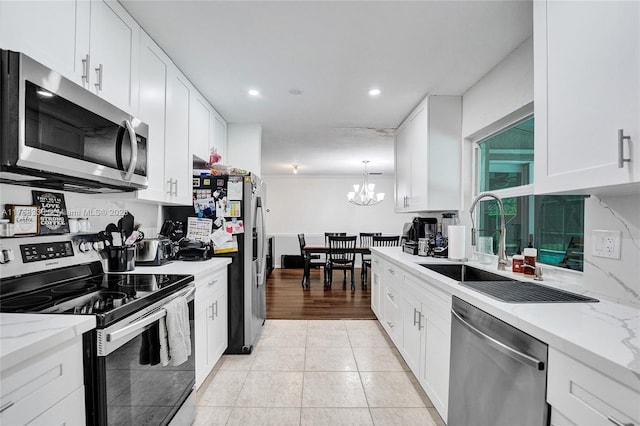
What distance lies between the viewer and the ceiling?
180 cm

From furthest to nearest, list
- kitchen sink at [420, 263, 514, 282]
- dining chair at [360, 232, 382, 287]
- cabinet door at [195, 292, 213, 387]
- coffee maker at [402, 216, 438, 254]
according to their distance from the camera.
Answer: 1. dining chair at [360, 232, 382, 287]
2. coffee maker at [402, 216, 438, 254]
3. kitchen sink at [420, 263, 514, 282]
4. cabinet door at [195, 292, 213, 387]

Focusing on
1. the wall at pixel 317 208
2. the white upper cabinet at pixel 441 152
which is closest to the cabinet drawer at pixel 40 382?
the white upper cabinet at pixel 441 152

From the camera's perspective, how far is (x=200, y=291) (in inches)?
85.3

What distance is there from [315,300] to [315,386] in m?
2.48

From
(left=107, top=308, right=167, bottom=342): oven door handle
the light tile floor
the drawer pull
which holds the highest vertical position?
(left=107, top=308, right=167, bottom=342): oven door handle

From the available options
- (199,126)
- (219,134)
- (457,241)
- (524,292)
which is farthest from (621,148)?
(219,134)

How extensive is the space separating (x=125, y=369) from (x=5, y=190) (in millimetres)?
956

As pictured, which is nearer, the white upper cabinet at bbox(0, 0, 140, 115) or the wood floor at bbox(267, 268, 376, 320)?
the white upper cabinet at bbox(0, 0, 140, 115)

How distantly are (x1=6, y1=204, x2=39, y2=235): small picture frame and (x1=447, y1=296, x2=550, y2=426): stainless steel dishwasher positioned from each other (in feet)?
6.82

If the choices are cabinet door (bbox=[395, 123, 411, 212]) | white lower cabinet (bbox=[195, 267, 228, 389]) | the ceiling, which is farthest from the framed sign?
cabinet door (bbox=[395, 123, 411, 212])

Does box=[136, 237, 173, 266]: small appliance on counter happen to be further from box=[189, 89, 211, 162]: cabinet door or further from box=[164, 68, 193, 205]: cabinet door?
box=[189, 89, 211, 162]: cabinet door

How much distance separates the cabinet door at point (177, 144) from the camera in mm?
2352

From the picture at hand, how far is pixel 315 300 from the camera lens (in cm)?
482

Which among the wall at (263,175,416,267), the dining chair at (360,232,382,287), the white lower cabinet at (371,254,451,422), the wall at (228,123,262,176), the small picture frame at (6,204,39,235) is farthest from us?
the wall at (263,175,416,267)
